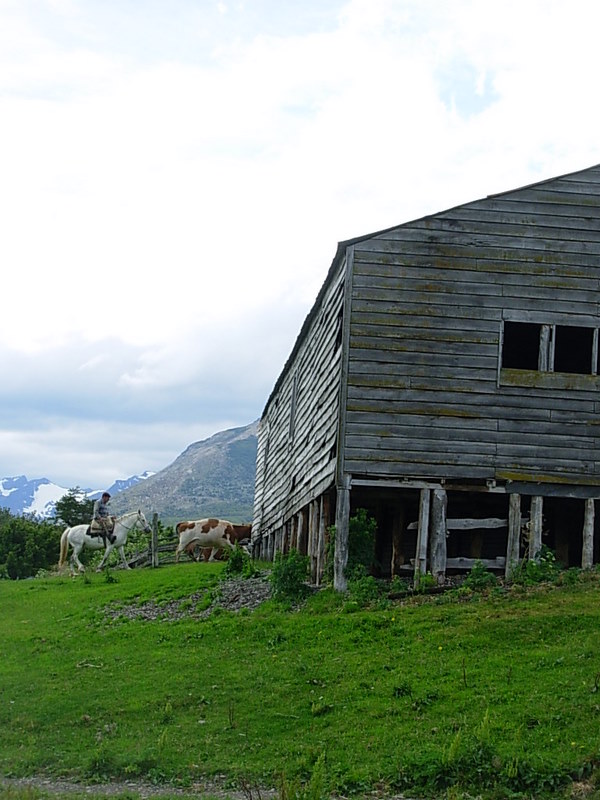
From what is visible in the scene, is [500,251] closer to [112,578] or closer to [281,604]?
[281,604]

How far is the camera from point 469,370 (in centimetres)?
2066

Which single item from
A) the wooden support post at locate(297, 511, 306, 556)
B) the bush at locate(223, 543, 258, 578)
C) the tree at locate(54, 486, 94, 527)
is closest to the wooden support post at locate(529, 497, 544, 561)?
the bush at locate(223, 543, 258, 578)

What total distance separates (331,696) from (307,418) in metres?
13.7

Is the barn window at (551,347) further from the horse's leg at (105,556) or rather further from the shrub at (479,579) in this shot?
the horse's leg at (105,556)

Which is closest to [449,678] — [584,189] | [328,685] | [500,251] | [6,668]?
[328,685]

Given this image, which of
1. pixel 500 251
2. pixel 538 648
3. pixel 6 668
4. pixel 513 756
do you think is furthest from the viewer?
pixel 500 251

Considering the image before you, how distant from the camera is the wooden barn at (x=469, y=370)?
20.4m

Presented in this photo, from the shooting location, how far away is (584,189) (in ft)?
70.1

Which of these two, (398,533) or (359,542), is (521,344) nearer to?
(398,533)

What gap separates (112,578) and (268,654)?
14164 mm

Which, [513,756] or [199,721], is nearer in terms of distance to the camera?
[513,756]

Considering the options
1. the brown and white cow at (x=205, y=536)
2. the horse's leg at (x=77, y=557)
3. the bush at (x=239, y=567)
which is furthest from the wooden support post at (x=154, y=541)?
the bush at (x=239, y=567)

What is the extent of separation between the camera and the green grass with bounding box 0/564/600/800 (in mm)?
10953

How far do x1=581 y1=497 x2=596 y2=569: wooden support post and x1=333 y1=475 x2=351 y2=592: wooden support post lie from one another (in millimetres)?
4675
